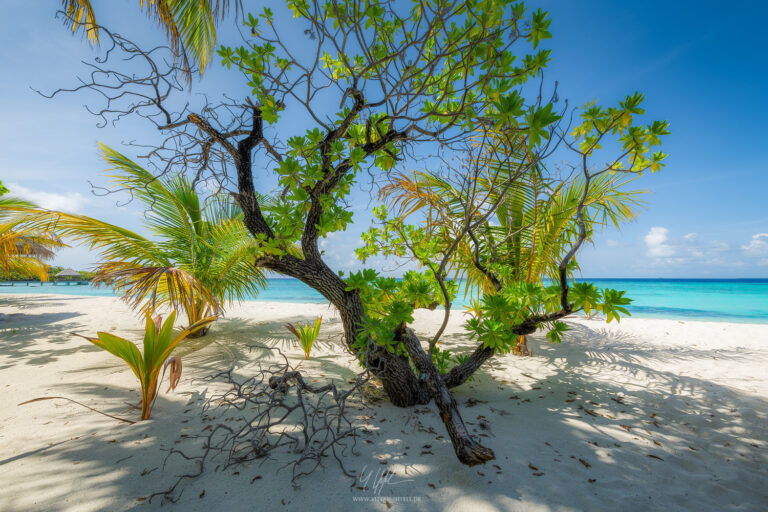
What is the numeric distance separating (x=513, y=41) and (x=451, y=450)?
258 centimetres

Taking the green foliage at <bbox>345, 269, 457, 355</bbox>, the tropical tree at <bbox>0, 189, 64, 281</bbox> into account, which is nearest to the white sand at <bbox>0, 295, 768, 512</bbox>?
the green foliage at <bbox>345, 269, 457, 355</bbox>

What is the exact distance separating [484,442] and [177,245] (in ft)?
16.2

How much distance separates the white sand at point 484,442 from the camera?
149cm

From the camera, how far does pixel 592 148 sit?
1.97 m

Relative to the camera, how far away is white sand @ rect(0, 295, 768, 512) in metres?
1.49

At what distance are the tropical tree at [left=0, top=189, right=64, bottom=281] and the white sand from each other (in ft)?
4.89

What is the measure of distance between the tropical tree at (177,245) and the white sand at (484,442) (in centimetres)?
92

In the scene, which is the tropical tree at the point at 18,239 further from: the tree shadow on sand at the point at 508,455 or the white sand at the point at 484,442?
the tree shadow on sand at the point at 508,455

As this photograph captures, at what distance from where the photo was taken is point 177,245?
4.62m

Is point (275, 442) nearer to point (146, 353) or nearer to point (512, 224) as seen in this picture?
point (146, 353)

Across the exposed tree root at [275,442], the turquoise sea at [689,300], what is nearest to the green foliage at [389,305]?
the exposed tree root at [275,442]
